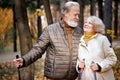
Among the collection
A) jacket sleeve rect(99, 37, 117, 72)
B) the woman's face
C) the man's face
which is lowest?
jacket sleeve rect(99, 37, 117, 72)

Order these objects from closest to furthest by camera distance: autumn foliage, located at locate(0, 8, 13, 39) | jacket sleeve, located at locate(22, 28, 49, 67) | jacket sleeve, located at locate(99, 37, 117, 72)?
1. jacket sleeve, located at locate(99, 37, 117, 72)
2. jacket sleeve, located at locate(22, 28, 49, 67)
3. autumn foliage, located at locate(0, 8, 13, 39)

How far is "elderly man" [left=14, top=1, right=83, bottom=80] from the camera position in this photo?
5.11 meters

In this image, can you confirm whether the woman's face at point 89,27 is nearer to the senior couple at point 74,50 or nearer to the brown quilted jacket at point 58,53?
the senior couple at point 74,50

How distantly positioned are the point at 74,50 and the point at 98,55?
13.9 inches

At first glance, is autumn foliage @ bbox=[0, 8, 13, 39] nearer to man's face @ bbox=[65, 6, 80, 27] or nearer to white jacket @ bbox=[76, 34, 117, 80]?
man's face @ bbox=[65, 6, 80, 27]

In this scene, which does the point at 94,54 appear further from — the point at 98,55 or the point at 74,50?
the point at 74,50

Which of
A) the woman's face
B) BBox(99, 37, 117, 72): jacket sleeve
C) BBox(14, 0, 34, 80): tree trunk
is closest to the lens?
BBox(99, 37, 117, 72): jacket sleeve

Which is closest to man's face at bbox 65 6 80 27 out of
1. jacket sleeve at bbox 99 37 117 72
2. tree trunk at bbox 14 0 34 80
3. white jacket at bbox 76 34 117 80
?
white jacket at bbox 76 34 117 80

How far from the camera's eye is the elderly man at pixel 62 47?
511 centimetres

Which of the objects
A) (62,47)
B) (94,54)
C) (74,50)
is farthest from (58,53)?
(94,54)

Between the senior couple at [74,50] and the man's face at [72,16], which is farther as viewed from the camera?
the man's face at [72,16]

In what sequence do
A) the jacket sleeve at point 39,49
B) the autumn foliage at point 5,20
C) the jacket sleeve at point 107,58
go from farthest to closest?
the autumn foliage at point 5,20 < the jacket sleeve at point 39,49 < the jacket sleeve at point 107,58

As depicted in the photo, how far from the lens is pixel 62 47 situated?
5.10m

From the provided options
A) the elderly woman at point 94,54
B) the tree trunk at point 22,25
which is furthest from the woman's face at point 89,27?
the tree trunk at point 22,25
